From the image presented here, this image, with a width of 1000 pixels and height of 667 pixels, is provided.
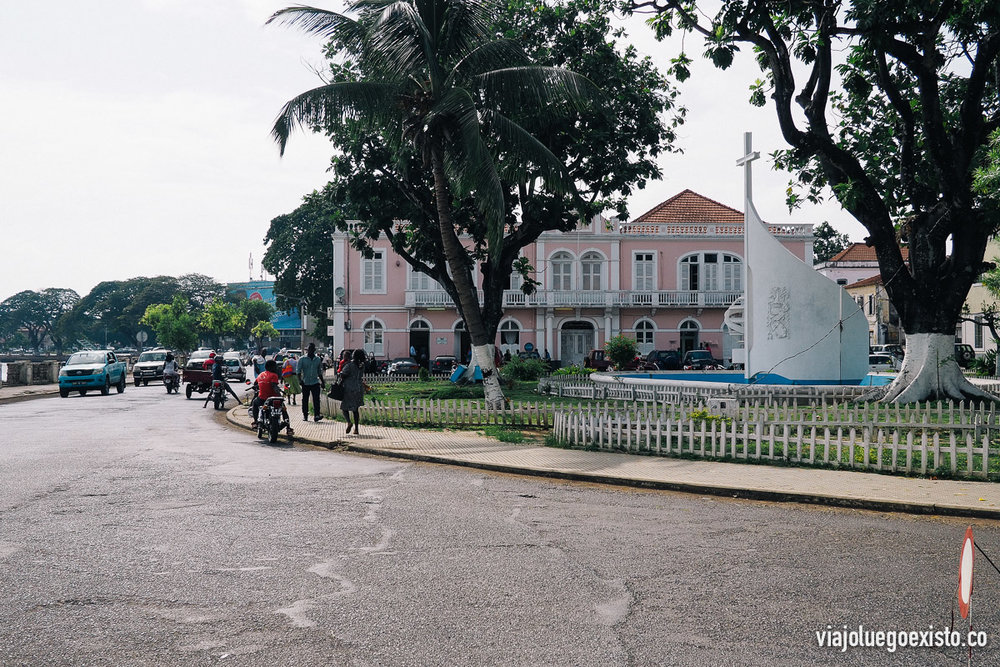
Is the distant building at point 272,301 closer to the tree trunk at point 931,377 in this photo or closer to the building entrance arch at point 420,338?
the building entrance arch at point 420,338

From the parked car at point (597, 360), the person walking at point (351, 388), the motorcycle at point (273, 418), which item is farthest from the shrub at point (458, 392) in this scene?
the parked car at point (597, 360)

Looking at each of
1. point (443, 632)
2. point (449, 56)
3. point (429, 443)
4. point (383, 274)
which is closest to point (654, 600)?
point (443, 632)

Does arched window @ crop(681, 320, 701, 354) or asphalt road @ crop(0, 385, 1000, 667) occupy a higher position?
arched window @ crop(681, 320, 701, 354)

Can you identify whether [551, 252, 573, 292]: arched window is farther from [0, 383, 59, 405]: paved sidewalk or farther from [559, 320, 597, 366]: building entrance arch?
[0, 383, 59, 405]: paved sidewalk

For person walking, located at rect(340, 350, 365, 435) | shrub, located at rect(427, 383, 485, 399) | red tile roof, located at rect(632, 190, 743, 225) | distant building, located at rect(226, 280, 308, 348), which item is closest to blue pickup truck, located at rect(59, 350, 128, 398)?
shrub, located at rect(427, 383, 485, 399)

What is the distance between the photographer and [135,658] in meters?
4.40

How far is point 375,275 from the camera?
4791cm

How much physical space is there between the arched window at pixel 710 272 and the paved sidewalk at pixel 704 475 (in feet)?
119

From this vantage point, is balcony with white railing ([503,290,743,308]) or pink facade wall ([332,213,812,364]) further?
pink facade wall ([332,213,812,364])

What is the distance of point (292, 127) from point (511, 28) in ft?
30.8

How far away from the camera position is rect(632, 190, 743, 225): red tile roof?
49.4 m

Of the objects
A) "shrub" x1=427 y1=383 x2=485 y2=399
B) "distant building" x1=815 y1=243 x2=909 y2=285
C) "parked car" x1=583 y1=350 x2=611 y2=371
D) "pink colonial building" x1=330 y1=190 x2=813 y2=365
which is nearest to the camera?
"shrub" x1=427 y1=383 x2=485 y2=399

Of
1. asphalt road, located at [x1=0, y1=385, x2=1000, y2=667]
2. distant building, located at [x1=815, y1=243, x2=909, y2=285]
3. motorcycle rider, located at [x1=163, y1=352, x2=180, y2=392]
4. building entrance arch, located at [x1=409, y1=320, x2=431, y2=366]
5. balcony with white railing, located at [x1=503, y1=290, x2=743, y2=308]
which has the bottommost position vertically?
asphalt road, located at [x1=0, y1=385, x2=1000, y2=667]

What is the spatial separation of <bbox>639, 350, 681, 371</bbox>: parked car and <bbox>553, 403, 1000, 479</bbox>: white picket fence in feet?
90.3
